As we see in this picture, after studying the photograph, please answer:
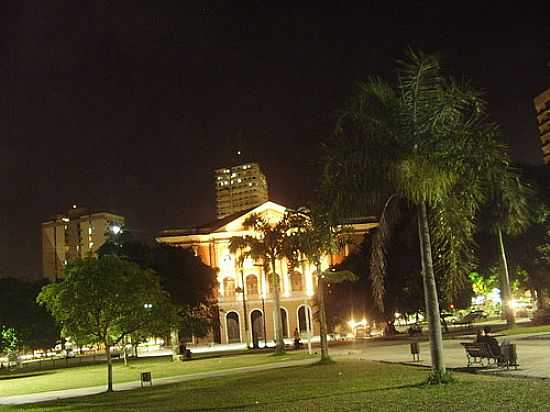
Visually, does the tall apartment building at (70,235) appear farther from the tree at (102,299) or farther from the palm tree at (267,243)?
the tree at (102,299)

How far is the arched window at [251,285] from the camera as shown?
81625 mm

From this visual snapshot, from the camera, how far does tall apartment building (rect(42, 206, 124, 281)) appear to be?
143875mm

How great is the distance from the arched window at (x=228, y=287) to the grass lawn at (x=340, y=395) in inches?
2265

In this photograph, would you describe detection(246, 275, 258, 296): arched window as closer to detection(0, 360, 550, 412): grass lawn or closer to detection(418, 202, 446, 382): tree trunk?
detection(0, 360, 550, 412): grass lawn

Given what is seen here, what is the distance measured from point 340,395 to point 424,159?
5.81 meters

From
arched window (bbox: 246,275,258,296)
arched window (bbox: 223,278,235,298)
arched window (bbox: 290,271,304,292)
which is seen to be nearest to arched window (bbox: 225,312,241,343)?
arched window (bbox: 223,278,235,298)

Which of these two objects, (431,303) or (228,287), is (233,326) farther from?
(431,303)

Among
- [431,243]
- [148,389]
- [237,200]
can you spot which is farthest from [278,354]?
[237,200]

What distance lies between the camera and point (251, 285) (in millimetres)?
82250

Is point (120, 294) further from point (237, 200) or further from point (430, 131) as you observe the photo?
point (237, 200)

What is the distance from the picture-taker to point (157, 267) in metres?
57.6

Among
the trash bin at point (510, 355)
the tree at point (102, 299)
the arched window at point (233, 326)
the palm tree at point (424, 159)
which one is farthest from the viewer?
the arched window at point (233, 326)

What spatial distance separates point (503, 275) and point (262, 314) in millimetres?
43746

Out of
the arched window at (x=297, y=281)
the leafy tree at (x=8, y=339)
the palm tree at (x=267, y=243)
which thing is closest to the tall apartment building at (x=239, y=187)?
the arched window at (x=297, y=281)
